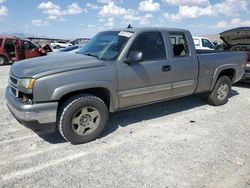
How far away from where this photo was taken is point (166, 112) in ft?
20.4

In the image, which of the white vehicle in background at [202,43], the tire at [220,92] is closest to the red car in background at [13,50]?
the white vehicle in background at [202,43]

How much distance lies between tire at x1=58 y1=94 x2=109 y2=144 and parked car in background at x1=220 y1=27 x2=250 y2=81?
227 inches

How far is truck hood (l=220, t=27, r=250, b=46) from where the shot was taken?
8.29 metres

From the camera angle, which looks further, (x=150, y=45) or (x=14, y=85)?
(x=150, y=45)

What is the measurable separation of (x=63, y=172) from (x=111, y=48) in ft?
7.46

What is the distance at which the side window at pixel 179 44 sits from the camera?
18.1 ft

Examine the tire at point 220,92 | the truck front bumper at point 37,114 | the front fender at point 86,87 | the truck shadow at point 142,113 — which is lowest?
the truck shadow at point 142,113

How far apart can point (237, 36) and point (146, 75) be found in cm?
516

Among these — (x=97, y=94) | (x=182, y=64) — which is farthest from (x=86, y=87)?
(x=182, y=64)

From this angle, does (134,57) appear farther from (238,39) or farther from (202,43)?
(202,43)

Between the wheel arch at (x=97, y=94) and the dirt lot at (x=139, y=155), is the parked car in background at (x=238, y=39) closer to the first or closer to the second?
the dirt lot at (x=139, y=155)

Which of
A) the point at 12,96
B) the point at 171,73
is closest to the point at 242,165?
the point at 171,73

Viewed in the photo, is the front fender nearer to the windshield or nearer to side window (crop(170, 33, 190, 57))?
the windshield

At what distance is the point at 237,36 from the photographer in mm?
8734
